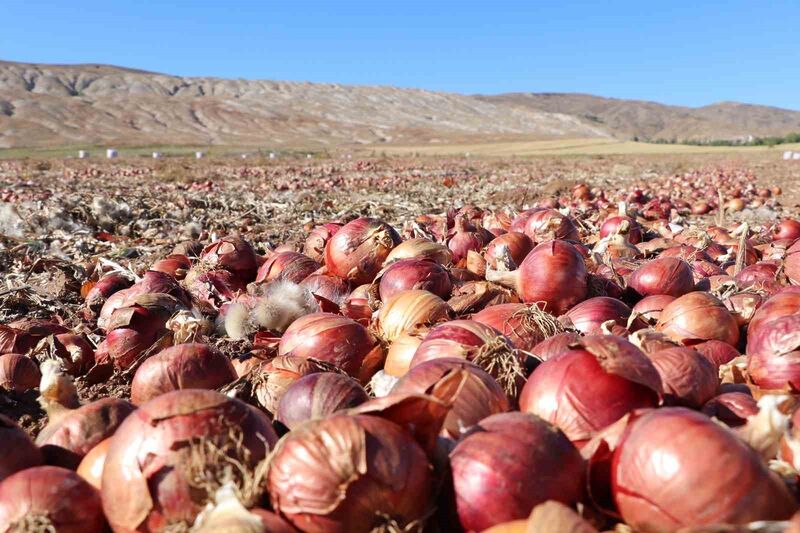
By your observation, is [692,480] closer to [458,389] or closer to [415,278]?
[458,389]

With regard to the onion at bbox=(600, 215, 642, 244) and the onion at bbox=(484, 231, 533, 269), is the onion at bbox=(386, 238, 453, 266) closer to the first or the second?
the onion at bbox=(484, 231, 533, 269)

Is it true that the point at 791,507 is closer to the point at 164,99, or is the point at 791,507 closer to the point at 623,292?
the point at 623,292

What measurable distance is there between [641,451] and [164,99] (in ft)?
329

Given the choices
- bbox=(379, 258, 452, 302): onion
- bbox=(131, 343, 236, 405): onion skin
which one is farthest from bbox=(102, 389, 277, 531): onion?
bbox=(379, 258, 452, 302): onion

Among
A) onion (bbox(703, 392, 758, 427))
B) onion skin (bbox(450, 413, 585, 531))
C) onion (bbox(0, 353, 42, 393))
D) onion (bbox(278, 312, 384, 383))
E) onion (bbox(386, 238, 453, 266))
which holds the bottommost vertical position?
onion (bbox(0, 353, 42, 393))

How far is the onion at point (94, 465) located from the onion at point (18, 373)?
1.35 meters

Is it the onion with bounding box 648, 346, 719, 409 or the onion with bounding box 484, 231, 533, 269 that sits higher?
the onion with bounding box 484, 231, 533, 269

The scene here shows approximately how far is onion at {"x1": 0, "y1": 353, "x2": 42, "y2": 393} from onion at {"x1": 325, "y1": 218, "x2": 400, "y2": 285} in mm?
1679

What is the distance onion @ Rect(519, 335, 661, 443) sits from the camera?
5.64 ft

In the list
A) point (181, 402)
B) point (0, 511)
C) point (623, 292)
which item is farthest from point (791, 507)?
point (623, 292)

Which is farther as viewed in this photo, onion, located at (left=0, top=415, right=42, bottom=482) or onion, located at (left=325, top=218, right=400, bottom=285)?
onion, located at (left=325, top=218, right=400, bottom=285)

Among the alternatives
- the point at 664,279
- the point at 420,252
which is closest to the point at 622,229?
the point at 664,279

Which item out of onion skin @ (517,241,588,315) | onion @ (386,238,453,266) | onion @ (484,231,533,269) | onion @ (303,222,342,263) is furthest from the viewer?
onion @ (303,222,342,263)

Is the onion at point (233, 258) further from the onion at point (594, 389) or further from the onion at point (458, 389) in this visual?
the onion at point (594, 389)
